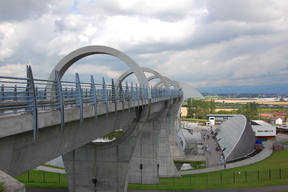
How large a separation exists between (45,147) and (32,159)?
1.81 feet

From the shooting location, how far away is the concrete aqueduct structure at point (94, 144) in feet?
22.3

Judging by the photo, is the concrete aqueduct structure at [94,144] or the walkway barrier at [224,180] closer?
the concrete aqueduct structure at [94,144]

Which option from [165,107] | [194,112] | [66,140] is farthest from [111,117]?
[194,112]

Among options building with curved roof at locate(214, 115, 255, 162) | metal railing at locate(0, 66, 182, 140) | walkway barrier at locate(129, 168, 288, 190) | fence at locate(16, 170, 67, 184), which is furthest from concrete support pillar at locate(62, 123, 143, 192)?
building with curved roof at locate(214, 115, 255, 162)

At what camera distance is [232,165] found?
138 feet

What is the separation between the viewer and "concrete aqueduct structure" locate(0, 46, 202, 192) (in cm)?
679

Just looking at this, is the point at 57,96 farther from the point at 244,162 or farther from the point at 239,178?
the point at 244,162

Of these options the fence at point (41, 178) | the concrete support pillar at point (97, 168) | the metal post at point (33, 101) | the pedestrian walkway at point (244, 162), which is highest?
the metal post at point (33, 101)

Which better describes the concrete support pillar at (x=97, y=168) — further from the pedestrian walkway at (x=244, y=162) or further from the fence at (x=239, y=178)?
the pedestrian walkway at (x=244, y=162)

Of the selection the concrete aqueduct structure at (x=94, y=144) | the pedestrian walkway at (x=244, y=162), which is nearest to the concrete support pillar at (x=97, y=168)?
the concrete aqueduct structure at (x=94, y=144)

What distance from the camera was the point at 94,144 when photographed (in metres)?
18.3

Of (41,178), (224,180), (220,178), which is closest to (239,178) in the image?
(224,180)

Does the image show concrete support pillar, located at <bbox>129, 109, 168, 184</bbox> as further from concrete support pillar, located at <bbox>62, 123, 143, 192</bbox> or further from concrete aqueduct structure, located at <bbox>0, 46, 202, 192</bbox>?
concrete support pillar, located at <bbox>62, 123, 143, 192</bbox>

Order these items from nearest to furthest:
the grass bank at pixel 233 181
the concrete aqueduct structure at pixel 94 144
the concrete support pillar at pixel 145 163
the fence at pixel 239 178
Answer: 1. the concrete aqueduct structure at pixel 94 144
2. the grass bank at pixel 233 181
3. the fence at pixel 239 178
4. the concrete support pillar at pixel 145 163
